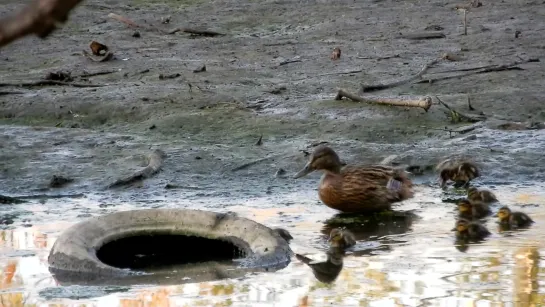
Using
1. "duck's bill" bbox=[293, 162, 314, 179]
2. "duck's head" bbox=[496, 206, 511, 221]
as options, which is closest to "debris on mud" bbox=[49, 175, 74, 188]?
"duck's bill" bbox=[293, 162, 314, 179]

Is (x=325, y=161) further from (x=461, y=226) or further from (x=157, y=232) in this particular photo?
(x=157, y=232)

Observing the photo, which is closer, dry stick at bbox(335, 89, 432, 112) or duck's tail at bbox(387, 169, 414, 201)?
duck's tail at bbox(387, 169, 414, 201)

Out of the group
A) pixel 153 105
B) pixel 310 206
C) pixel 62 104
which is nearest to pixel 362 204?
pixel 310 206

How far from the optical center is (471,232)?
20.9 feet

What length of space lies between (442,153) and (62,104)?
4.13 metres

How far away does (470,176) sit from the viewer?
26.2ft

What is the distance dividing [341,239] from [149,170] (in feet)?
8.96

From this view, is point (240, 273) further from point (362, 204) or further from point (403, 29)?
point (403, 29)

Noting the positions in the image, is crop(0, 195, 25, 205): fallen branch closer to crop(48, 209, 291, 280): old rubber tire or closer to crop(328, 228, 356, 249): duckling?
crop(48, 209, 291, 280): old rubber tire

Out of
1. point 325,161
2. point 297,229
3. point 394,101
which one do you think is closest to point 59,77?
point 394,101

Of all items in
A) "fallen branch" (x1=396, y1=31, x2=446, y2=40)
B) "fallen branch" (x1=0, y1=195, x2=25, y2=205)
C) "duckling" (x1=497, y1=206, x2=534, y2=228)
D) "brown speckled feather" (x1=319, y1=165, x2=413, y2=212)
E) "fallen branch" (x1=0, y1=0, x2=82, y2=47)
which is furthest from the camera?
"fallen branch" (x1=396, y1=31, x2=446, y2=40)

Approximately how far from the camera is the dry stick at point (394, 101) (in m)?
9.62

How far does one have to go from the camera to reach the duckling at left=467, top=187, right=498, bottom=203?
23.7ft

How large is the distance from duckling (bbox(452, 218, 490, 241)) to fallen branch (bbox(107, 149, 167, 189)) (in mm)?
2823
